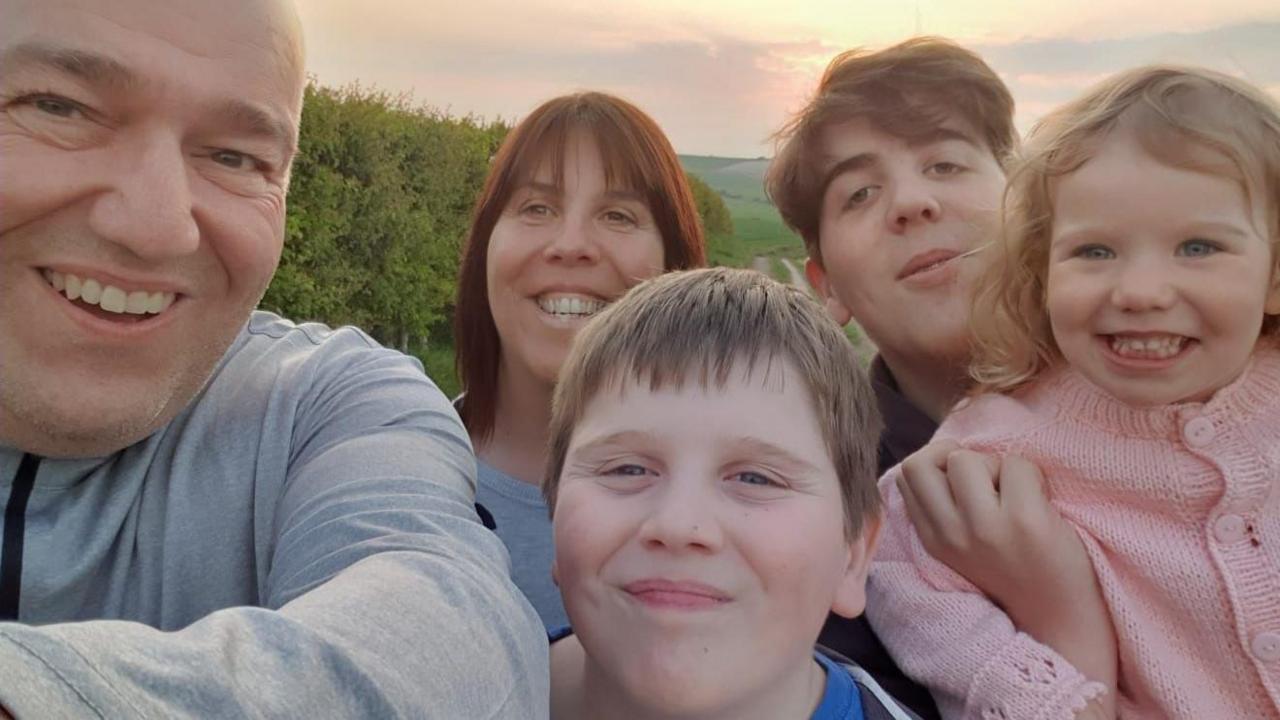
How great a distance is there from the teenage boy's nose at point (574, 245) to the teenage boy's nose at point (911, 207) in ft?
2.95

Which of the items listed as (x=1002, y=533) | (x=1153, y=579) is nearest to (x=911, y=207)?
(x=1002, y=533)

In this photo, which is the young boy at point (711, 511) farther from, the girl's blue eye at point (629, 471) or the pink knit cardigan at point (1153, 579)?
the pink knit cardigan at point (1153, 579)

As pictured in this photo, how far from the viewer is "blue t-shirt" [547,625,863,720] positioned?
1816 millimetres

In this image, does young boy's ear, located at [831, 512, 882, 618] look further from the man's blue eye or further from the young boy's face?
the man's blue eye

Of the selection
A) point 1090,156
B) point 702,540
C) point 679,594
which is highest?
point 1090,156

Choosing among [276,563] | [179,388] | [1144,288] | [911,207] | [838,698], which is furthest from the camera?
[911,207]

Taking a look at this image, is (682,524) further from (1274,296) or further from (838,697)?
(1274,296)

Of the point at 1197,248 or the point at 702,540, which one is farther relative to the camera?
the point at 1197,248

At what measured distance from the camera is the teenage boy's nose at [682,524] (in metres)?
1.59

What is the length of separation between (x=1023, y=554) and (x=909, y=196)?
1.07 meters

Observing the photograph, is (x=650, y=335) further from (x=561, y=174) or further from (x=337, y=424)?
(x=561, y=174)

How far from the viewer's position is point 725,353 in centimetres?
179

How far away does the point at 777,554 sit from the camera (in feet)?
5.46

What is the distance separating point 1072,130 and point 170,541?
204 centimetres
